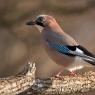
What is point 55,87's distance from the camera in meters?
5.01

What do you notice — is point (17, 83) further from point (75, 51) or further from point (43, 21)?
point (43, 21)

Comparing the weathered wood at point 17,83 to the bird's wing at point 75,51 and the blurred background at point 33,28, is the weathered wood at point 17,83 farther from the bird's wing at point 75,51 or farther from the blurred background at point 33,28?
the blurred background at point 33,28

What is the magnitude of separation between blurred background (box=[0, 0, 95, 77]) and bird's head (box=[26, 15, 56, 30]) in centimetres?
427

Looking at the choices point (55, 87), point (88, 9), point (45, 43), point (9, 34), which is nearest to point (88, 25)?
point (88, 9)

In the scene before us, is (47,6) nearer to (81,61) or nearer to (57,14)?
(57,14)

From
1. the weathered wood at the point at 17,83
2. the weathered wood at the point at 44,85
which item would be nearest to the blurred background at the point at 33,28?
the weathered wood at the point at 44,85

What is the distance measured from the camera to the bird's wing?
5469 millimetres

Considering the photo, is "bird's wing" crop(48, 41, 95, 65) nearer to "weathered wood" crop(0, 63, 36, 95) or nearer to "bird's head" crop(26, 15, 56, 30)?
"bird's head" crop(26, 15, 56, 30)

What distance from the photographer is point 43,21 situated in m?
5.86

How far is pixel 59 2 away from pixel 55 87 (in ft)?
21.1

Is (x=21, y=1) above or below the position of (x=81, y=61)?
above

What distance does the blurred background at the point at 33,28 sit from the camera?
1052 cm

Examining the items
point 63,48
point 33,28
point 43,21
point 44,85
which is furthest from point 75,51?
point 33,28

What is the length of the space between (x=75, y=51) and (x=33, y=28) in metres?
5.44
